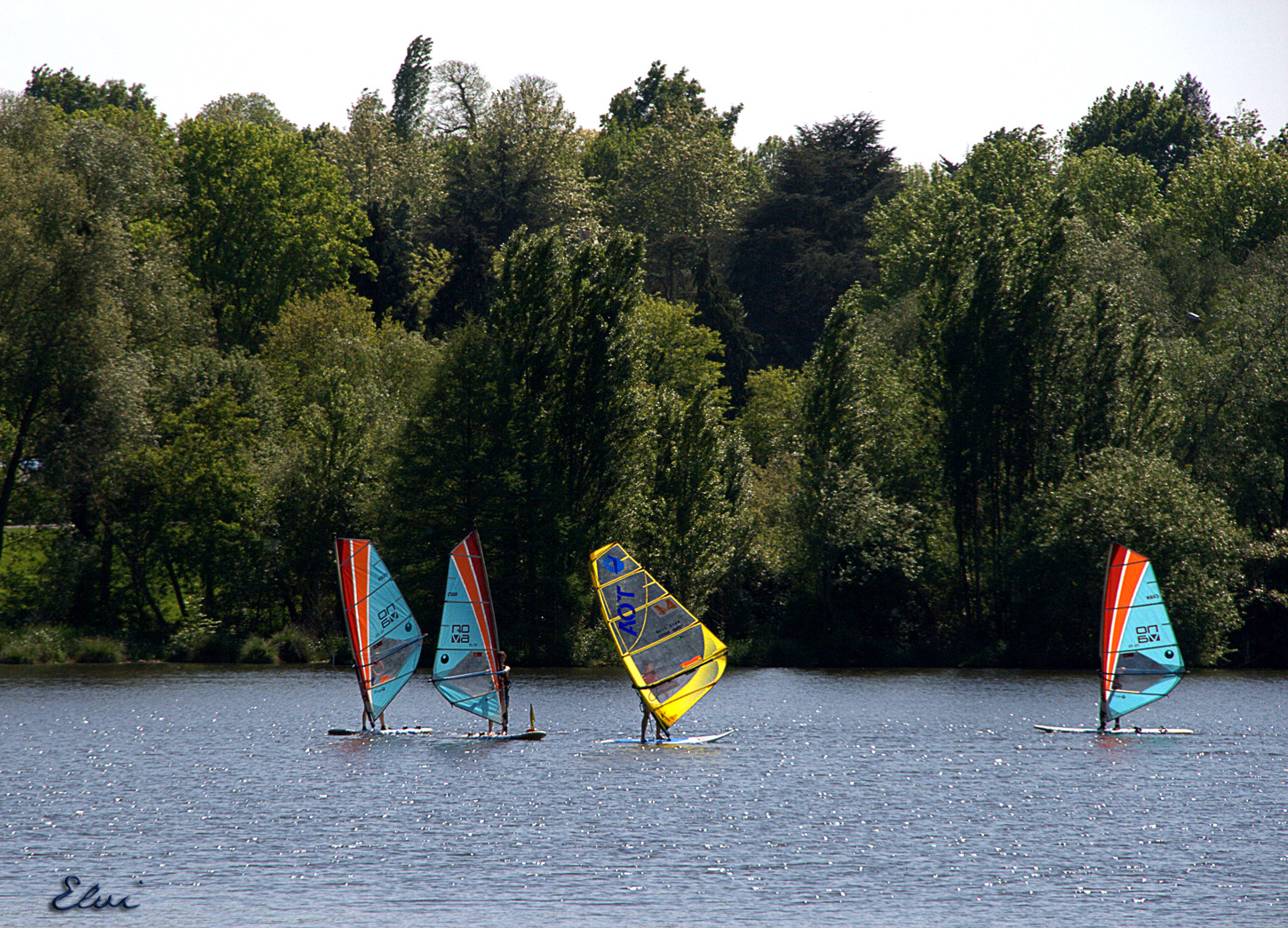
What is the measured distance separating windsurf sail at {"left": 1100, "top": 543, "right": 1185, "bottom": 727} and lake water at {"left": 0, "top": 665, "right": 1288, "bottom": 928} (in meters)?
2.37

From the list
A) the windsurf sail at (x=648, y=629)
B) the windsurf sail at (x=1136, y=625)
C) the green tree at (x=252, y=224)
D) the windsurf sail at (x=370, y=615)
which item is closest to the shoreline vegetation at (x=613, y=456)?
the green tree at (x=252, y=224)

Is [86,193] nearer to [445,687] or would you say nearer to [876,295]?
[445,687]

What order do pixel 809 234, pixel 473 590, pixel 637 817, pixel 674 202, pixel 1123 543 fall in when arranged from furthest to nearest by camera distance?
pixel 674 202
pixel 809 234
pixel 1123 543
pixel 473 590
pixel 637 817

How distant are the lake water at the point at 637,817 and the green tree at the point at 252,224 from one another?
4577 centimetres

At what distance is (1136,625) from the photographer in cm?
4253

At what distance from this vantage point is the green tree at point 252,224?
90.7 metres

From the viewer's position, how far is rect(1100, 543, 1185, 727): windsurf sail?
4247cm

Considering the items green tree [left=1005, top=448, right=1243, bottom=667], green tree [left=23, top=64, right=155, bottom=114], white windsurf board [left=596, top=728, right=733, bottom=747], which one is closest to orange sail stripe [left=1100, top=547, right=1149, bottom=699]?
white windsurf board [left=596, top=728, right=733, bottom=747]

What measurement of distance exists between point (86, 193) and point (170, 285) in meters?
6.56

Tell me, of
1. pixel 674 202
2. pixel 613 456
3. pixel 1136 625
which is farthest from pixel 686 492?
pixel 674 202

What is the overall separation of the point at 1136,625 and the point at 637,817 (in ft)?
64.6

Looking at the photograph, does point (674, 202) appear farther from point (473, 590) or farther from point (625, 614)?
point (625, 614)

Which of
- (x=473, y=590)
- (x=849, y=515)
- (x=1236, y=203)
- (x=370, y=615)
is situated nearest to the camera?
(x=473, y=590)

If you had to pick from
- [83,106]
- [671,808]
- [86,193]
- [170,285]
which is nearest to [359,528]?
[170,285]
